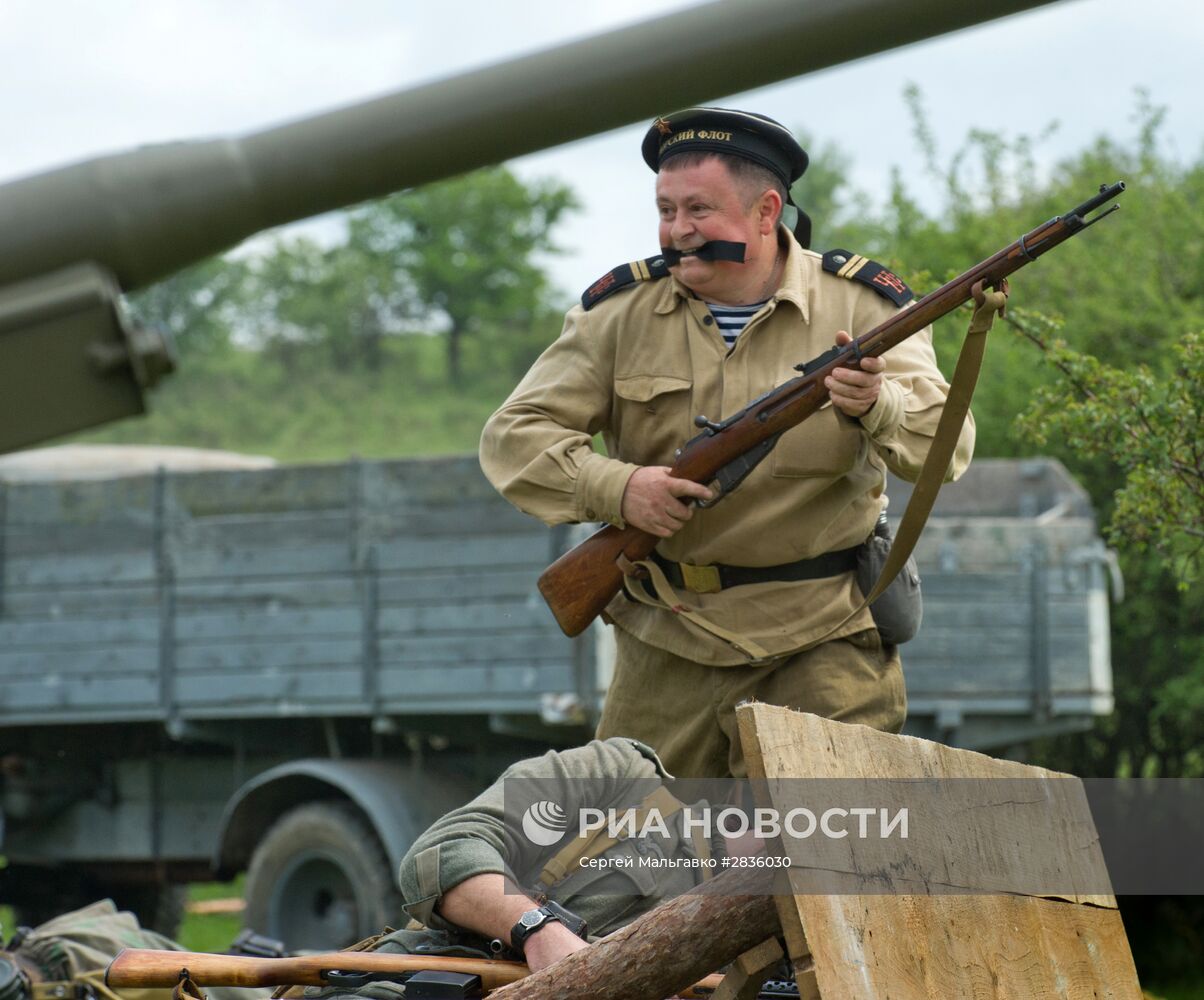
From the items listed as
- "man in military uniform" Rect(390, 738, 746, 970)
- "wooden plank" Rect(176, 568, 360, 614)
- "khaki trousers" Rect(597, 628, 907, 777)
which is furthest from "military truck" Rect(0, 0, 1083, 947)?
"man in military uniform" Rect(390, 738, 746, 970)

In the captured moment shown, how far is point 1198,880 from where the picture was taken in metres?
9.44

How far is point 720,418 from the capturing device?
13.7 ft

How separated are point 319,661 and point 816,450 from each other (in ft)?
17.2

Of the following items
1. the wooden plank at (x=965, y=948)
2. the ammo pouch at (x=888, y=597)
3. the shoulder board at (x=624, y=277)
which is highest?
the shoulder board at (x=624, y=277)

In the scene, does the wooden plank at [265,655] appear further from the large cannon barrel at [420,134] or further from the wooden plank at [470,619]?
the large cannon barrel at [420,134]

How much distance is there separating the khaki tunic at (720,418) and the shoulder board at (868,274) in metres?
0.02

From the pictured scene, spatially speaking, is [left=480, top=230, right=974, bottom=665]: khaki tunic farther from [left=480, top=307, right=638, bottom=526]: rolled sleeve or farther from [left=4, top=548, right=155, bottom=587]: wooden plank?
[left=4, top=548, right=155, bottom=587]: wooden plank

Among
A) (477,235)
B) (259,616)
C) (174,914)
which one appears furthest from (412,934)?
(477,235)

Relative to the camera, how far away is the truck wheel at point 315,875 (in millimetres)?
8422

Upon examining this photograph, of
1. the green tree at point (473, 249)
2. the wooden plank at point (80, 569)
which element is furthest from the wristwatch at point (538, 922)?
the green tree at point (473, 249)

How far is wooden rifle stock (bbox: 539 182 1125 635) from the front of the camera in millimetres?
3762

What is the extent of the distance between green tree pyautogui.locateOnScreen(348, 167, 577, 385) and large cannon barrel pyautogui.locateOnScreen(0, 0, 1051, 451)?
3545 cm

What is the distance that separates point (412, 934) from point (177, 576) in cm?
597

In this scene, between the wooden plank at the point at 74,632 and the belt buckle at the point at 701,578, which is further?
the wooden plank at the point at 74,632
